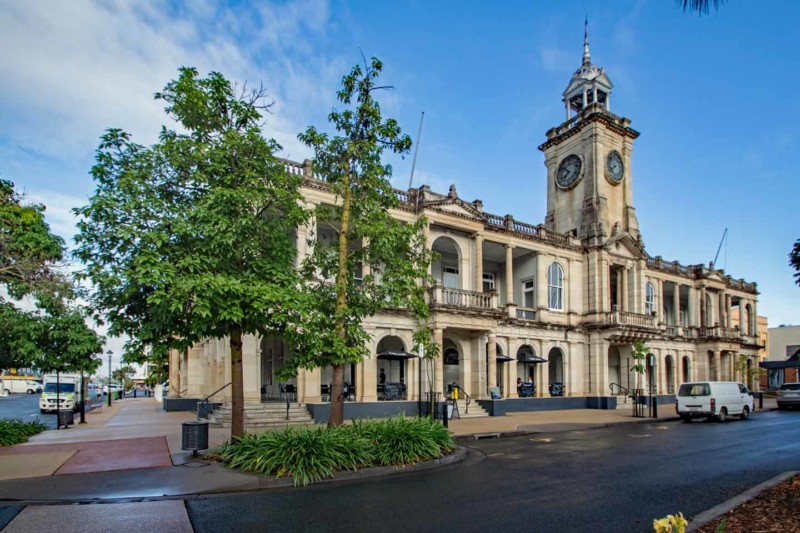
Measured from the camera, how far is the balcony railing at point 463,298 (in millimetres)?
23922

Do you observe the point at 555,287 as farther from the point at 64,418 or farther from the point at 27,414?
the point at 27,414

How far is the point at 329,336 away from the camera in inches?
479

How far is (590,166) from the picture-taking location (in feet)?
114

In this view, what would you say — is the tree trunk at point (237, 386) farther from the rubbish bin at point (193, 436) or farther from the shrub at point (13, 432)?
the shrub at point (13, 432)

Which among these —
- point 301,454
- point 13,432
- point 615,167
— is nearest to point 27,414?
point 13,432

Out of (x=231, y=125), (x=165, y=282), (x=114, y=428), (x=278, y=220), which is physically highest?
(x=231, y=125)

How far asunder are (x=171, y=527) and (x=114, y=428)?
15099mm

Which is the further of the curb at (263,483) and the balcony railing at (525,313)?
the balcony railing at (525,313)

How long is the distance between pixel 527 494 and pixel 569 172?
31.1 m

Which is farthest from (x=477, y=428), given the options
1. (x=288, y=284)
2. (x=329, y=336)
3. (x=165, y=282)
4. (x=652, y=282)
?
(x=652, y=282)

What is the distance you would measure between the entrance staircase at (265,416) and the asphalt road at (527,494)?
832 cm

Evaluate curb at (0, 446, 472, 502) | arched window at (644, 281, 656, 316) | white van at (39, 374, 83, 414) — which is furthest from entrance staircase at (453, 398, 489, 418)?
white van at (39, 374, 83, 414)

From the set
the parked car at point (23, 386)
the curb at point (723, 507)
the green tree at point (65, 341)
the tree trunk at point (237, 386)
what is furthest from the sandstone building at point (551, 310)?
the parked car at point (23, 386)

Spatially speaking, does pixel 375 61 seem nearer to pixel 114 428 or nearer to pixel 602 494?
pixel 602 494
